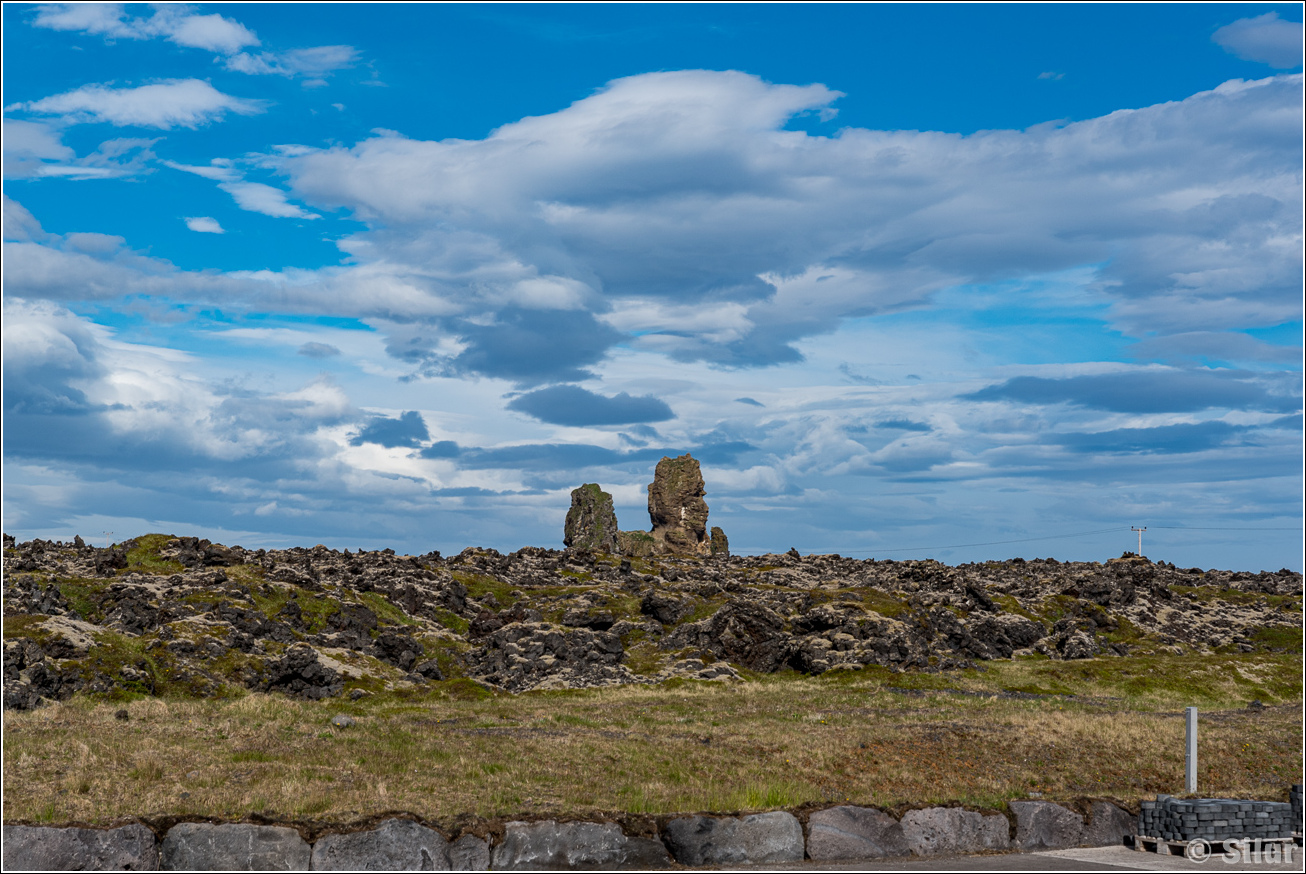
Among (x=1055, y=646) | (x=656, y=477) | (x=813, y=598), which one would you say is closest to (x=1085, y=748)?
(x=1055, y=646)

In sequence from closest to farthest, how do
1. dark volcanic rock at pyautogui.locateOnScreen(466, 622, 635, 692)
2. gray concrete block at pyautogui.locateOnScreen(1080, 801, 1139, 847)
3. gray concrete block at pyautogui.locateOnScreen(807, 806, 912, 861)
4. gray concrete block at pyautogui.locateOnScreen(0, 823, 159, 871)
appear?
gray concrete block at pyautogui.locateOnScreen(0, 823, 159, 871), gray concrete block at pyautogui.locateOnScreen(807, 806, 912, 861), gray concrete block at pyautogui.locateOnScreen(1080, 801, 1139, 847), dark volcanic rock at pyautogui.locateOnScreen(466, 622, 635, 692)

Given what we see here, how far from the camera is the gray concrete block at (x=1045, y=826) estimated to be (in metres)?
23.7

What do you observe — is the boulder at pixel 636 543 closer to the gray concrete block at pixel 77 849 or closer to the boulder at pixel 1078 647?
the boulder at pixel 1078 647

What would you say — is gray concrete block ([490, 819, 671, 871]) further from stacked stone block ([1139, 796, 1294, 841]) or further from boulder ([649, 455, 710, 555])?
boulder ([649, 455, 710, 555])

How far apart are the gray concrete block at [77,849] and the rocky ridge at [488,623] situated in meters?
29.6

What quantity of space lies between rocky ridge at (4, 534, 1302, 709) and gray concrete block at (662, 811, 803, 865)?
36808mm

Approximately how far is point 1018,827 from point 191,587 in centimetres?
6830

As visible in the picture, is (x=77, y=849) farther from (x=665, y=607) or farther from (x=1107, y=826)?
(x=665, y=607)

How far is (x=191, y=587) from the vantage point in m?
76.6

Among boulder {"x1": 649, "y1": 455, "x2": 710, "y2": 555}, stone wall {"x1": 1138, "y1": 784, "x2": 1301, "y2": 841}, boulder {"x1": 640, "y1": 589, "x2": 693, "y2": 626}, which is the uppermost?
boulder {"x1": 649, "y1": 455, "x2": 710, "y2": 555}

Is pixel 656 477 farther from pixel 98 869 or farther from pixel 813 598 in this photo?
pixel 98 869

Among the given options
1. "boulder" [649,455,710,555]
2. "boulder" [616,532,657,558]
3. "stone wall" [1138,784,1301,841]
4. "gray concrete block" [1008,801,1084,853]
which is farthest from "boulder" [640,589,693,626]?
"boulder" [649,455,710,555]

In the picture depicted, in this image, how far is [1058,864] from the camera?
2198cm

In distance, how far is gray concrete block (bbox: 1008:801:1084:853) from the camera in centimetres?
2366
